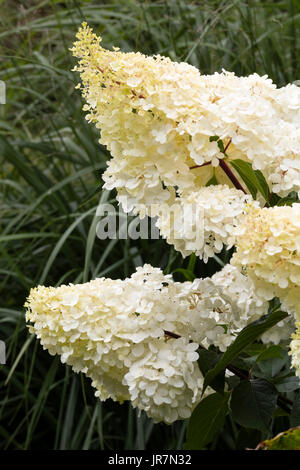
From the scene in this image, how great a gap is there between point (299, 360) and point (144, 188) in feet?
0.90

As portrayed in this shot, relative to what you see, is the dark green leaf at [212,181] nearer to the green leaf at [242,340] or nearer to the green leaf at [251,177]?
the green leaf at [251,177]

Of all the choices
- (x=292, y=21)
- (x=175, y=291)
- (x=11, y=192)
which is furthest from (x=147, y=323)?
(x=11, y=192)

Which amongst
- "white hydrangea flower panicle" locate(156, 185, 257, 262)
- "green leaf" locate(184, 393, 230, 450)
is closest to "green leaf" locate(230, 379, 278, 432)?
"green leaf" locate(184, 393, 230, 450)

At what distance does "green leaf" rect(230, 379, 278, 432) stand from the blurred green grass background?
705 mm

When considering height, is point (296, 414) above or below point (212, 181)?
below

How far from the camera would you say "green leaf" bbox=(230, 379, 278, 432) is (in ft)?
2.72

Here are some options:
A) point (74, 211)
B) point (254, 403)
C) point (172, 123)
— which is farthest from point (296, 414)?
point (74, 211)

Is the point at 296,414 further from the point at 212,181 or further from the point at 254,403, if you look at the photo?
the point at 212,181

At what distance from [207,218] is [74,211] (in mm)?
1131

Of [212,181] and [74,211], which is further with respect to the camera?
[74,211]

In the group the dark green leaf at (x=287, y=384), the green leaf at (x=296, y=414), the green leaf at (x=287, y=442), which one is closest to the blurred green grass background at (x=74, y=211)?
the dark green leaf at (x=287, y=384)

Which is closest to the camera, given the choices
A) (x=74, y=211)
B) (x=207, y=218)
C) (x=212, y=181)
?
(x=207, y=218)

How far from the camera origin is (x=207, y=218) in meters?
0.77
